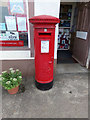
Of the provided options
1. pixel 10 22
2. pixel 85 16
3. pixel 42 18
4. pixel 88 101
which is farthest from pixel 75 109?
pixel 85 16

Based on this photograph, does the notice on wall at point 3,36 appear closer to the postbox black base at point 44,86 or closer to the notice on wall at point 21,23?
the notice on wall at point 21,23

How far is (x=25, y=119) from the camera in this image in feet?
6.01

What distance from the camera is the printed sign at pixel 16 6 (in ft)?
8.68

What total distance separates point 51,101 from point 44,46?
1425 millimetres

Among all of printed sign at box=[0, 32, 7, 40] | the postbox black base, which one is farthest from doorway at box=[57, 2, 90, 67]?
printed sign at box=[0, 32, 7, 40]

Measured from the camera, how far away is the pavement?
1.96 m

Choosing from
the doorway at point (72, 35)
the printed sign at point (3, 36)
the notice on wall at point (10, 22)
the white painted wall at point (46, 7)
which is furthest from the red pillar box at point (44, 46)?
the doorway at point (72, 35)

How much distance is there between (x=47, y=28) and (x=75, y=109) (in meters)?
2.01

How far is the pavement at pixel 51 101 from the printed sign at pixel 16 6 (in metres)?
2.28

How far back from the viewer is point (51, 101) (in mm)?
2283

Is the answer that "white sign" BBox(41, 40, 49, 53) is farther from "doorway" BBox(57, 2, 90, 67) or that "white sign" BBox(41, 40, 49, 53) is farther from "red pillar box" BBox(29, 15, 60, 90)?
"doorway" BBox(57, 2, 90, 67)

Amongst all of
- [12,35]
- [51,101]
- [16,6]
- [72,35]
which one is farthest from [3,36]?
[72,35]

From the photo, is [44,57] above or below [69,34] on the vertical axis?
below

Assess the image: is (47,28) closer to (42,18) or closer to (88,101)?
(42,18)
